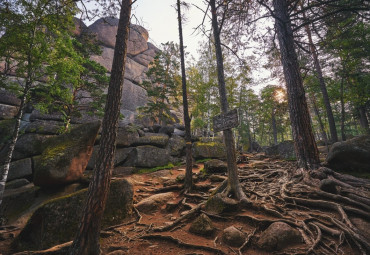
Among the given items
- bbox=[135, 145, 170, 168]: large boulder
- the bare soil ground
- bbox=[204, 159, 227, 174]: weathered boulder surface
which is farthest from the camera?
bbox=[135, 145, 170, 168]: large boulder

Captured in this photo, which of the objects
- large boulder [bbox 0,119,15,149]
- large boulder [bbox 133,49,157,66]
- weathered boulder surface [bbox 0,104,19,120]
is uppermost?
large boulder [bbox 133,49,157,66]

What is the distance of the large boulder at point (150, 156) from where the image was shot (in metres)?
11.3

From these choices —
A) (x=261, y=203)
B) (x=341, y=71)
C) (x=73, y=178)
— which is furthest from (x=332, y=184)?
(x=341, y=71)

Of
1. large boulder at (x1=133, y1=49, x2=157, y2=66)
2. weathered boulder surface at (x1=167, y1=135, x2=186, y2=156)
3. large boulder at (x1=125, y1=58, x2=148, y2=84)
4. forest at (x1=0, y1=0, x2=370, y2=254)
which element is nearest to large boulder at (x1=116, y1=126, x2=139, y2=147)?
forest at (x1=0, y1=0, x2=370, y2=254)

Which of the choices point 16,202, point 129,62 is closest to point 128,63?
point 129,62

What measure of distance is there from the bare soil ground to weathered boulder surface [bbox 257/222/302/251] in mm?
84

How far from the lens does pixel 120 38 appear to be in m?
4.08

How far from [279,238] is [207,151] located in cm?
984

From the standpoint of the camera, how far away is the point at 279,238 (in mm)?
2795

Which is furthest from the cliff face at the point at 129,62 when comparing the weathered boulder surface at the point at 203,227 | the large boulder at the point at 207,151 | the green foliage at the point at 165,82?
the weathered boulder surface at the point at 203,227

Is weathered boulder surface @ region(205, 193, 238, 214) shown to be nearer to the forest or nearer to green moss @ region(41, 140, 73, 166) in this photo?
the forest

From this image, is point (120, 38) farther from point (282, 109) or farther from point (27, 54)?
point (282, 109)

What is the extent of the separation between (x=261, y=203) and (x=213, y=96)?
731 inches

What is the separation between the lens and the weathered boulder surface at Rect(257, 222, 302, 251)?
276 centimetres
